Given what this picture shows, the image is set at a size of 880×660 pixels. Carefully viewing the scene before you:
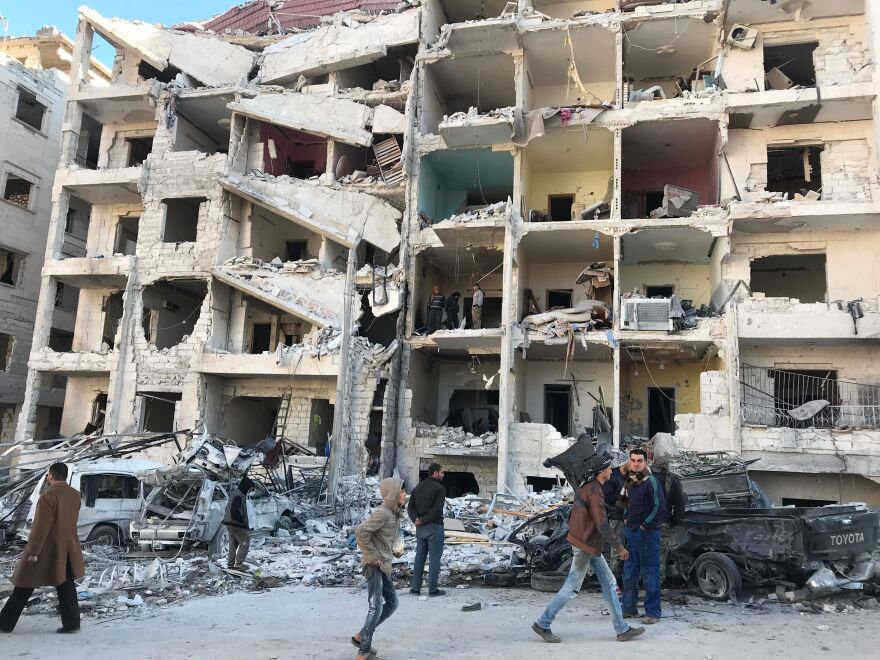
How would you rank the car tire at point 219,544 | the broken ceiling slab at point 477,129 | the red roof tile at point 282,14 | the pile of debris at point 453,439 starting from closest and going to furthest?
1. the car tire at point 219,544
2. the pile of debris at point 453,439
3. the broken ceiling slab at point 477,129
4. the red roof tile at point 282,14

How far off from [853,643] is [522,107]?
722 inches

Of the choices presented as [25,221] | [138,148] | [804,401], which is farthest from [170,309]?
[804,401]

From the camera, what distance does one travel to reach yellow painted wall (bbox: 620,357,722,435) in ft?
71.3

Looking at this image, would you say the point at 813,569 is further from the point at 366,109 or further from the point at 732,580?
the point at 366,109

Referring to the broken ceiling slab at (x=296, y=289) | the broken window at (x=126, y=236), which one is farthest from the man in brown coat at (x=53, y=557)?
the broken window at (x=126, y=236)

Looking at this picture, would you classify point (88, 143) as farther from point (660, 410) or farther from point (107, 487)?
point (660, 410)

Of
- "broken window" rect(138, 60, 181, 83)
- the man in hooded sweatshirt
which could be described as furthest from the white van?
"broken window" rect(138, 60, 181, 83)

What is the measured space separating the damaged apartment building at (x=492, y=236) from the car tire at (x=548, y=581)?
31.2 ft

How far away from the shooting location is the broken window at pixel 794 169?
20.8 meters

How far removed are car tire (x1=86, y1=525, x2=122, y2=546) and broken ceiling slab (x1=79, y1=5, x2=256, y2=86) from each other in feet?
63.0

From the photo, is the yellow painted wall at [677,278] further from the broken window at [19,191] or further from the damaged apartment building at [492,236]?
the broken window at [19,191]

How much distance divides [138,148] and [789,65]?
83.0ft

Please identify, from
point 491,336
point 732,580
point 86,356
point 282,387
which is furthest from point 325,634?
point 86,356

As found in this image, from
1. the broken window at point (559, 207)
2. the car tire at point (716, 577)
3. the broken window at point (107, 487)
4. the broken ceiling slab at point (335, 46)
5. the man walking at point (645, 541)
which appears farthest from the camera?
the broken window at point (559, 207)
